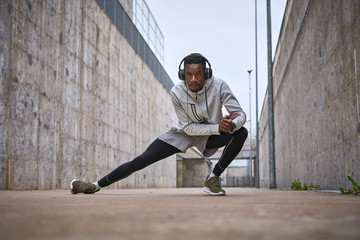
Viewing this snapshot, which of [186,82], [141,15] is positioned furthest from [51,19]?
[141,15]

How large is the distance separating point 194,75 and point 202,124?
0.52m

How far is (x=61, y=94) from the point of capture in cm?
872

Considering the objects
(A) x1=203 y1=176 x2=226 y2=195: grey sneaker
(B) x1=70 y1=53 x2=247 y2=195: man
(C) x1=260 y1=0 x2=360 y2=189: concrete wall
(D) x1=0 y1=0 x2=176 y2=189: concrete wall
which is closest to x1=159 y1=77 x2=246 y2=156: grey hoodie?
(B) x1=70 y1=53 x2=247 y2=195: man

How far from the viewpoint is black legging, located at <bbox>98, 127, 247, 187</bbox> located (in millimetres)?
4047

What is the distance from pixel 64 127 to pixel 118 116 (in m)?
4.44

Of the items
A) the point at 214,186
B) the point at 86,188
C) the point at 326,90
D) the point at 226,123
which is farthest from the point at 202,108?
the point at 326,90

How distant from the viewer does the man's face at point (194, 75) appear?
13.2ft

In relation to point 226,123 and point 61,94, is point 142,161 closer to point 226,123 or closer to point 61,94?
point 226,123

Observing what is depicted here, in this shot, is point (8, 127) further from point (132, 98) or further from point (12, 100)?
point (132, 98)

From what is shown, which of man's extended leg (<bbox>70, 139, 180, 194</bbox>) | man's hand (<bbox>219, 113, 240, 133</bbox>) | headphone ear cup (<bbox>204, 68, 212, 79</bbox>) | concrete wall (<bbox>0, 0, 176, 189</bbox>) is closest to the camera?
man's hand (<bbox>219, 113, 240, 133</bbox>)

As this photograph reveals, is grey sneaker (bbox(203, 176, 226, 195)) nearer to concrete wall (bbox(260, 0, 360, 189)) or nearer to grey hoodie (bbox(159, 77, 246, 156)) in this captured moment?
grey hoodie (bbox(159, 77, 246, 156))

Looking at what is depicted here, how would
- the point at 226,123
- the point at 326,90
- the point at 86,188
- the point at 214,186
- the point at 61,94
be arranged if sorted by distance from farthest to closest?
the point at 61,94 < the point at 326,90 < the point at 86,188 < the point at 214,186 < the point at 226,123

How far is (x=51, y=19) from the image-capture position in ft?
27.4

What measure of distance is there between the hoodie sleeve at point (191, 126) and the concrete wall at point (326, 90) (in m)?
1.44
